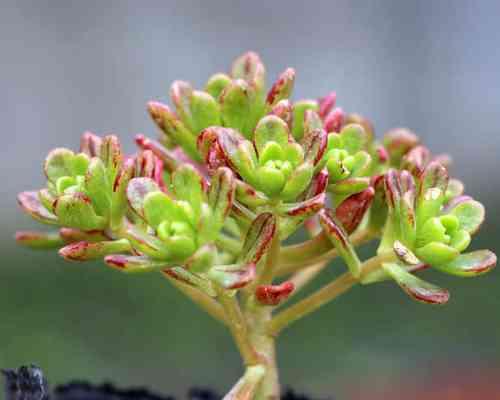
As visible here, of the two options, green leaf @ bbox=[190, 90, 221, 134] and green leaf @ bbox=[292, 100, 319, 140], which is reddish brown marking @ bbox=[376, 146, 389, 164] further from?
green leaf @ bbox=[190, 90, 221, 134]

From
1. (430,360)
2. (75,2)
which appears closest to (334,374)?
(430,360)

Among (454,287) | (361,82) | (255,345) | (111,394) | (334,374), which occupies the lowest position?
(334,374)

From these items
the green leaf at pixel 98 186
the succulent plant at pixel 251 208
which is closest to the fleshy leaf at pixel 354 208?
the succulent plant at pixel 251 208

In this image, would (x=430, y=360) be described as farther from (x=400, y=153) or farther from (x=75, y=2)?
(x=75, y=2)

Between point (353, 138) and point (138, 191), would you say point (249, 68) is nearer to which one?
point (353, 138)

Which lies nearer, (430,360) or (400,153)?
(400,153)

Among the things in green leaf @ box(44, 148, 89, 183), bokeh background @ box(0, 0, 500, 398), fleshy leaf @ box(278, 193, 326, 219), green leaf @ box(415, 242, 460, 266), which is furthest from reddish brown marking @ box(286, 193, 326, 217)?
bokeh background @ box(0, 0, 500, 398)
